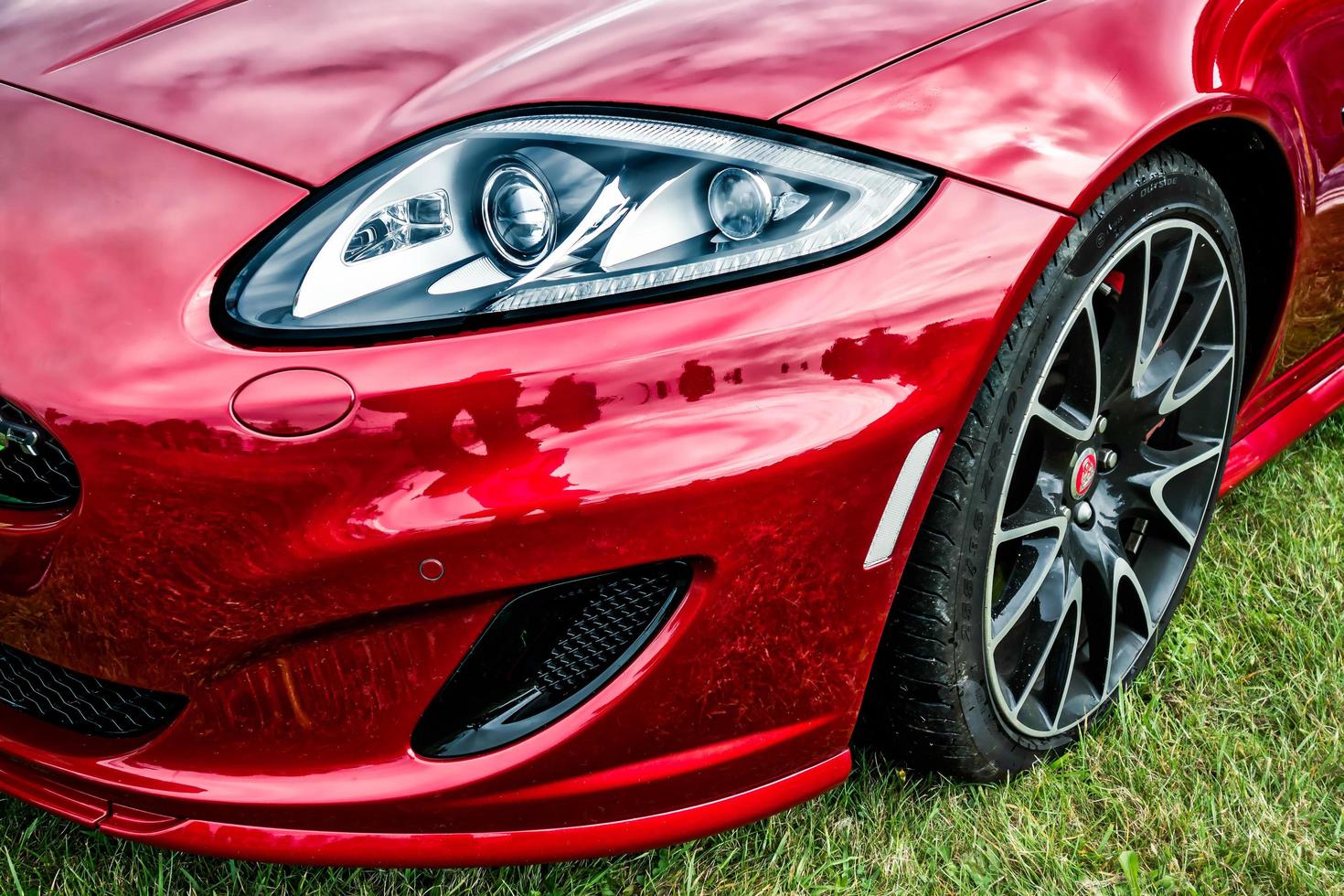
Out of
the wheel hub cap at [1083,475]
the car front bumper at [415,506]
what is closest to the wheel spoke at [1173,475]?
the wheel hub cap at [1083,475]

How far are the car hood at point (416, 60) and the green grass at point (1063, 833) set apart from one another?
3.15ft

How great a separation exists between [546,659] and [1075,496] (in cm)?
84

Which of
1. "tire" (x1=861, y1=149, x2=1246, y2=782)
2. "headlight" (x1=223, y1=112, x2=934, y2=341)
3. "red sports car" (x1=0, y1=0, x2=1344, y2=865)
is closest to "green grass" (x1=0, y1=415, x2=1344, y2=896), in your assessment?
"tire" (x1=861, y1=149, x2=1246, y2=782)

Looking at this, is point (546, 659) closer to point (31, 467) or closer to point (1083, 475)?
point (31, 467)

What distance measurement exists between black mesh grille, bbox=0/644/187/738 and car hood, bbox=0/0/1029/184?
0.62 metres

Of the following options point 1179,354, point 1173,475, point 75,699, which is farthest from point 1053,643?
point 75,699

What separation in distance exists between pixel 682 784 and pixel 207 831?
0.53 metres

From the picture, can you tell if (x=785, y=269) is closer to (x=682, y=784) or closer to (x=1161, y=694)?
(x=682, y=784)

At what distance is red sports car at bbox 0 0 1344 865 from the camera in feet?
3.83

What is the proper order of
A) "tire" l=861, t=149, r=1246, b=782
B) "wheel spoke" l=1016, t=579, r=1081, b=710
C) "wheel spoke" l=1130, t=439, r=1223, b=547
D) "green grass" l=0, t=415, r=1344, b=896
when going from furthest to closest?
"wheel spoke" l=1130, t=439, r=1223, b=547 < "wheel spoke" l=1016, t=579, r=1081, b=710 < "green grass" l=0, t=415, r=1344, b=896 < "tire" l=861, t=149, r=1246, b=782

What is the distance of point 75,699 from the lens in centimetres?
142

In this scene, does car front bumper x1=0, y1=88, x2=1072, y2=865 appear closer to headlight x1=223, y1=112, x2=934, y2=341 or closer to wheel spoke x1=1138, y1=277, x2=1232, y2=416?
headlight x1=223, y1=112, x2=934, y2=341

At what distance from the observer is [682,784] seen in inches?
54.7

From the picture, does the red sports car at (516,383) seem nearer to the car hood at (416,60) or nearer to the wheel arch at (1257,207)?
the car hood at (416,60)
